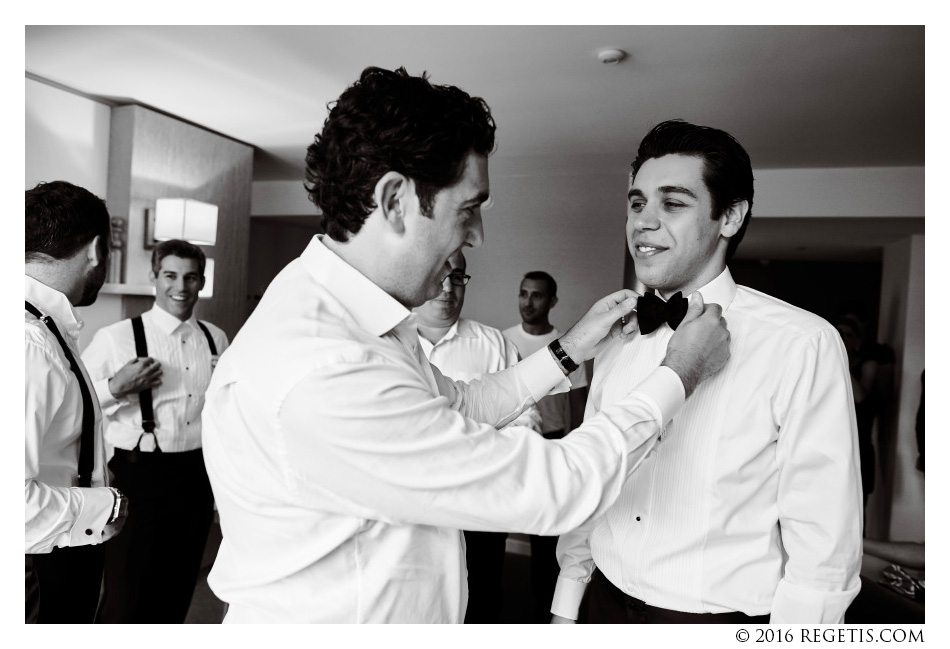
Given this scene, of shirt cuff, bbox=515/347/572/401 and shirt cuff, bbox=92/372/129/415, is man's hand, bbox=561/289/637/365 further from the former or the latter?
shirt cuff, bbox=92/372/129/415

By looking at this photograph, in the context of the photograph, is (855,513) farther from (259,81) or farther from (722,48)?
(259,81)

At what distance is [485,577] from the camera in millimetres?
3633

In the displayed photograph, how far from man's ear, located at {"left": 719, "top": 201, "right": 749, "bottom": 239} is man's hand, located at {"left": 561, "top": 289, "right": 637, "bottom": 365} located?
0.25 metres

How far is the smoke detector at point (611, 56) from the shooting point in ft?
10.8

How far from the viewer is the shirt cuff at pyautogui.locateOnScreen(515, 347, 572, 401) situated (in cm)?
155

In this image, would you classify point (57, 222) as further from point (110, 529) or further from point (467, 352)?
point (467, 352)

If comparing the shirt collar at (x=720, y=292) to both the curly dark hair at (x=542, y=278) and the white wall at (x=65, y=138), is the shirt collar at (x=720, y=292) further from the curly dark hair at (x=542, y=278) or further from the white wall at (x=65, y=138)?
the white wall at (x=65, y=138)

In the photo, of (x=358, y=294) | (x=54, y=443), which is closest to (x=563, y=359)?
(x=358, y=294)

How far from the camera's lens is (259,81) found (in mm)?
3891

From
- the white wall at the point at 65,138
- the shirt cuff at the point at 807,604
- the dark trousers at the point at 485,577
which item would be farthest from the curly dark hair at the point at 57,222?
the dark trousers at the point at 485,577

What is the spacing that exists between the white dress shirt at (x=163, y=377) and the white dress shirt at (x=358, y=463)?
2352mm

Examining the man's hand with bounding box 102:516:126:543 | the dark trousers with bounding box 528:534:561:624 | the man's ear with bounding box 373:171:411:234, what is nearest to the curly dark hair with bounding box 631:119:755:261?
the man's ear with bounding box 373:171:411:234

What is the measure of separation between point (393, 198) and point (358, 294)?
158 mm
